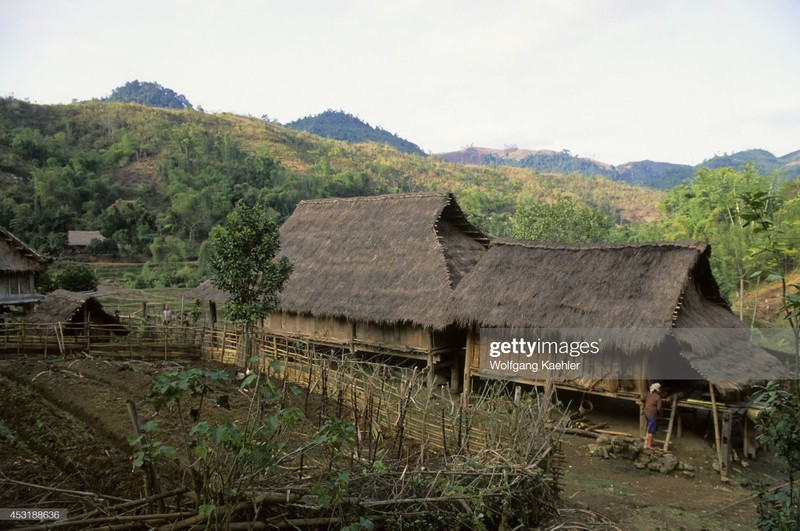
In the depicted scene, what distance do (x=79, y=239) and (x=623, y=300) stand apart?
1328 inches

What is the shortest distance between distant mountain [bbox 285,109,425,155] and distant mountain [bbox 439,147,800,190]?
42.5ft

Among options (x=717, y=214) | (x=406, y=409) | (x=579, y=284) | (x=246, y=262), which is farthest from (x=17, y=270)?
(x=717, y=214)

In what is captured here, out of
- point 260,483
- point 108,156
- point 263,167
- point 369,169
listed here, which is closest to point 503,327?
point 260,483

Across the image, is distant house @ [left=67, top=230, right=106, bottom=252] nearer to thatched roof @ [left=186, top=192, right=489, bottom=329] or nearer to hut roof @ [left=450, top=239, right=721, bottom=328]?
thatched roof @ [left=186, top=192, right=489, bottom=329]

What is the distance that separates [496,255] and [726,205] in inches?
937

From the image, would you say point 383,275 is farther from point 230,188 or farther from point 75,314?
point 230,188

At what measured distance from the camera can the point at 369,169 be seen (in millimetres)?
63406

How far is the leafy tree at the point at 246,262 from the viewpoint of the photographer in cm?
1177

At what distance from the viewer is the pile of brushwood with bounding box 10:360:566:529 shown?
121 inches

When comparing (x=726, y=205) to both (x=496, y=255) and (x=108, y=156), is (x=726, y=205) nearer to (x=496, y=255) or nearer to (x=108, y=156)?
(x=496, y=255)


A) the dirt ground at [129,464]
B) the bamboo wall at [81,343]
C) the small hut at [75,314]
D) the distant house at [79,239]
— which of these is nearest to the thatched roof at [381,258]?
the bamboo wall at [81,343]

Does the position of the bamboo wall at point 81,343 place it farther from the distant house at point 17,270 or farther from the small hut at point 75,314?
the distant house at point 17,270

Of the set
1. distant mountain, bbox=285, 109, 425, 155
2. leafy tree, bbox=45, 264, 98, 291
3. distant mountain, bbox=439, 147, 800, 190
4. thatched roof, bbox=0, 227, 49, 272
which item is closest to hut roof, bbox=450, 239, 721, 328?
thatched roof, bbox=0, 227, 49, 272

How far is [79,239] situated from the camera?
33719 mm
